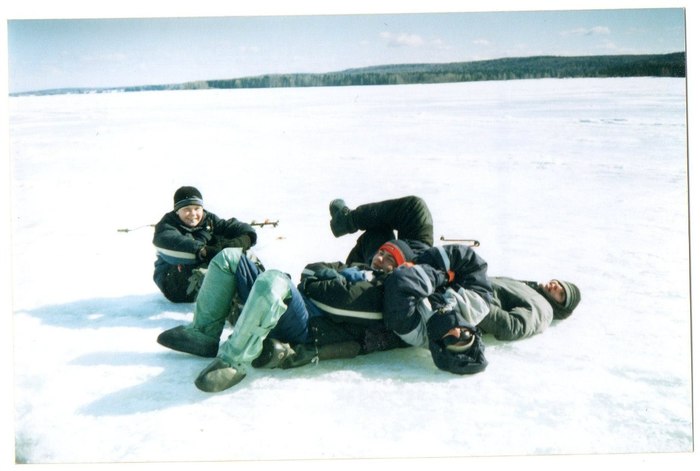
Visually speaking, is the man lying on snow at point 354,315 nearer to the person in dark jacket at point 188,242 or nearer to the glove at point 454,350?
the glove at point 454,350

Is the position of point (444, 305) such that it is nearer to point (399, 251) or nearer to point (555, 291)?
point (399, 251)

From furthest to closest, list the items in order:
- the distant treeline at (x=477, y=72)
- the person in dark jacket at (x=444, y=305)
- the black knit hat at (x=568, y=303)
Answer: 1. the distant treeline at (x=477, y=72)
2. the black knit hat at (x=568, y=303)
3. the person in dark jacket at (x=444, y=305)

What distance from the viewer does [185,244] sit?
396 cm

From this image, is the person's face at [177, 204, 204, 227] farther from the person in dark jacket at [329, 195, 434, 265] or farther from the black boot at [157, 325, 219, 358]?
the black boot at [157, 325, 219, 358]

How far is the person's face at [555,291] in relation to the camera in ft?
12.2

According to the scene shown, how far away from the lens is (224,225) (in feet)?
13.7

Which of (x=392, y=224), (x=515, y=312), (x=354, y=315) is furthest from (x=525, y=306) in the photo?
(x=354, y=315)

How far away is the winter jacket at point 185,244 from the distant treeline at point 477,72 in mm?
4694

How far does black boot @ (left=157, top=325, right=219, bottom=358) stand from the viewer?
10.7 feet

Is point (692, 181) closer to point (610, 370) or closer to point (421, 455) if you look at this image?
point (610, 370)

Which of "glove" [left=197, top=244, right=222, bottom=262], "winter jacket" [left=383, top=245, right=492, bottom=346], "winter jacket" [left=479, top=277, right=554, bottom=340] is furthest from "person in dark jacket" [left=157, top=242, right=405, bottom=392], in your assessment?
"glove" [left=197, top=244, right=222, bottom=262]

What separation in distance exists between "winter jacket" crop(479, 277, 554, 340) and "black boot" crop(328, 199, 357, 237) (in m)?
0.91

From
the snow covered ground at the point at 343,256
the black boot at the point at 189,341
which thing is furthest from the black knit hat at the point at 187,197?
the black boot at the point at 189,341

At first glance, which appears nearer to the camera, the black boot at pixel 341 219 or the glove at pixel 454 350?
the glove at pixel 454 350
